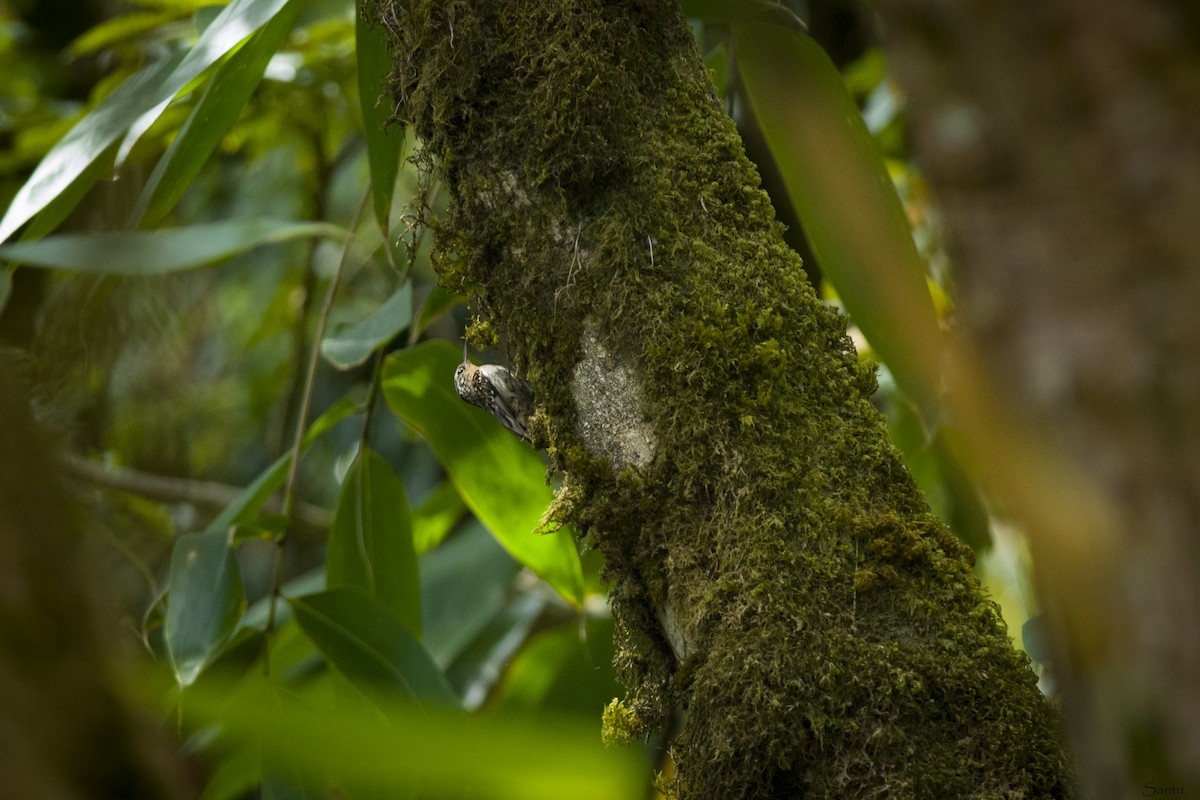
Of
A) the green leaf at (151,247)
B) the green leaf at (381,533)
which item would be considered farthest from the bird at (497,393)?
the green leaf at (151,247)

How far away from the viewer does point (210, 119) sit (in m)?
1.70

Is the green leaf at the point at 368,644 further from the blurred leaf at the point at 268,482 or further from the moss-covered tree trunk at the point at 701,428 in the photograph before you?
the moss-covered tree trunk at the point at 701,428

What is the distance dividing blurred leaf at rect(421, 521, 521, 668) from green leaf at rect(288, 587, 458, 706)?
821mm

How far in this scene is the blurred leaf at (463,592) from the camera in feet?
8.95

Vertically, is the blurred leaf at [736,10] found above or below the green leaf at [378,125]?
above

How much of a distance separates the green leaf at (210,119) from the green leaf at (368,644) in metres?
0.75

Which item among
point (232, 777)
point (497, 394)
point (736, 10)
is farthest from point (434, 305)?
point (232, 777)

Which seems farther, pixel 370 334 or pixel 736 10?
pixel 370 334

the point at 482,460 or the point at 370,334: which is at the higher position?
the point at 370,334

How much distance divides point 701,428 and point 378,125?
40.0 inches

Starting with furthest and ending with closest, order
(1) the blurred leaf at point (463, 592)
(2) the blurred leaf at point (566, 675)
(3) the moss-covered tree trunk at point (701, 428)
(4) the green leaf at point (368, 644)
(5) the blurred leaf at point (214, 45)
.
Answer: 1. (1) the blurred leaf at point (463, 592)
2. (2) the blurred leaf at point (566, 675)
3. (4) the green leaf at point (368, 644)
4. (5) the blurred leaf at point (214, 45)
5. (3) the moss-covered tree trunk at point (701, 428)

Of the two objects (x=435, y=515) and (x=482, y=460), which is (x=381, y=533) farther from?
(x=435, y=515)

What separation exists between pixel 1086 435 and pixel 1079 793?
2.25 feet

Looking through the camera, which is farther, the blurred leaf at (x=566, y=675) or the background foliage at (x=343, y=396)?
the blurred leaf at (x=566, y=675)
